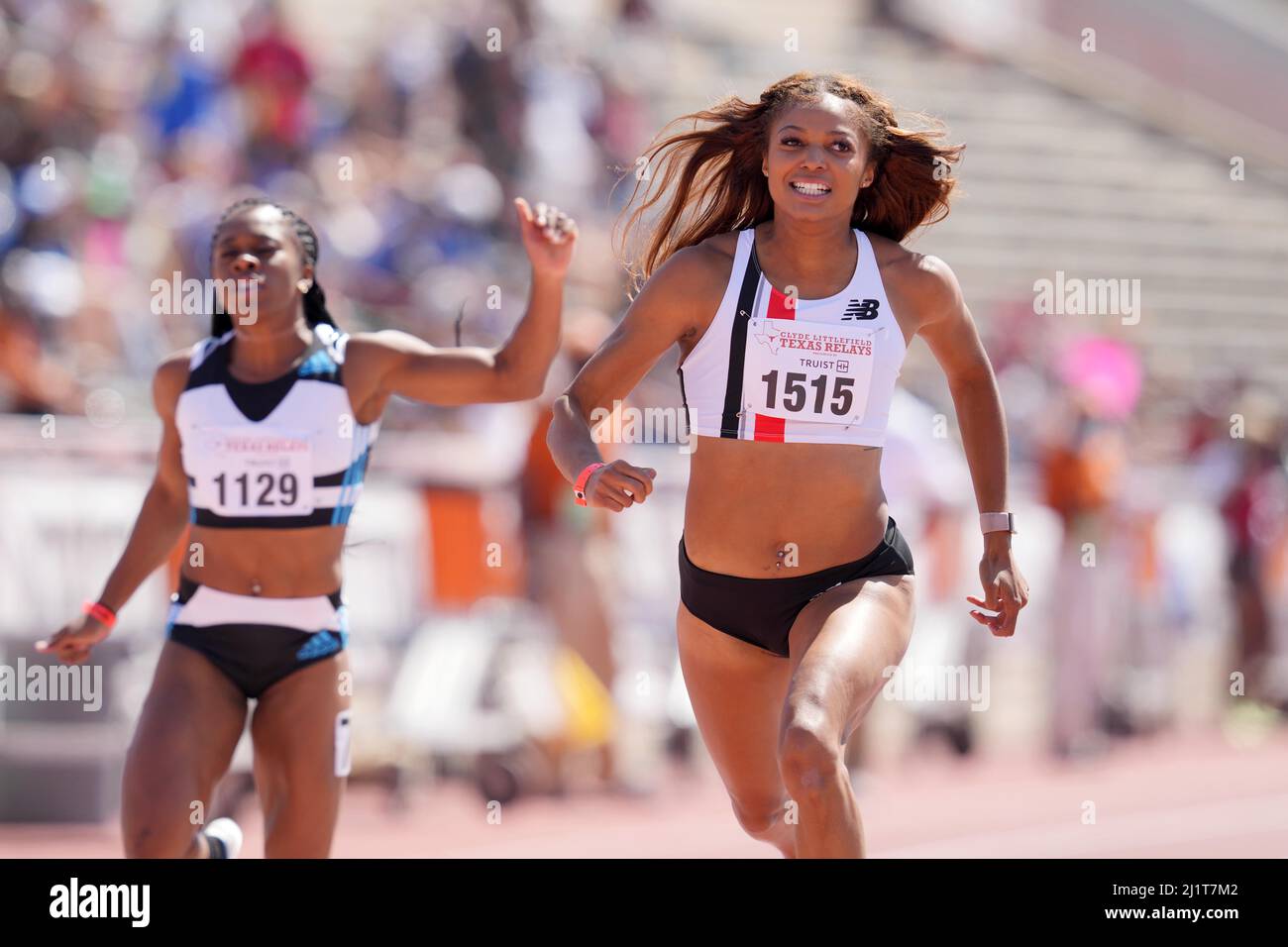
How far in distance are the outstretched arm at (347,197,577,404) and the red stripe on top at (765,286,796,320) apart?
0.90m

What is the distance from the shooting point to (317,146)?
568 inches

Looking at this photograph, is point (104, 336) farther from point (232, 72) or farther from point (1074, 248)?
point (1074, 248)

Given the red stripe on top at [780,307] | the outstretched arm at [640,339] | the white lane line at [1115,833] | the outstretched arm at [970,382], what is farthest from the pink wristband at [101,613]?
the white lane line at [1115,833]

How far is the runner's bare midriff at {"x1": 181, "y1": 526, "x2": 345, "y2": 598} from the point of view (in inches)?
230

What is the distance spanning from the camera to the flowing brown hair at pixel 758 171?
5.58m

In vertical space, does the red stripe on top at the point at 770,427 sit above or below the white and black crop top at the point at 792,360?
below

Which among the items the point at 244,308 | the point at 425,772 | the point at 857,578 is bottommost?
the point at 425,772

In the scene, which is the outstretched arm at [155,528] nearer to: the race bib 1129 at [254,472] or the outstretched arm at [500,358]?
the race bib 1129 at [254,472]

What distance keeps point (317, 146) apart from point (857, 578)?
9.92m

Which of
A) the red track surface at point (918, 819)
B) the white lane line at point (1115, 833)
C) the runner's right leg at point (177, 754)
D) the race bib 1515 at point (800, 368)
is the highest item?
the race bib 1515 at point (800, 368)

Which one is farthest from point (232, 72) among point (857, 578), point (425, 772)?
point (857, 578)

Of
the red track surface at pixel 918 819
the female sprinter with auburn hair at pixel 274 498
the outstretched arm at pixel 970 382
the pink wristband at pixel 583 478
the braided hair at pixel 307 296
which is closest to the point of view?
the pink wristband at pixel 583 478

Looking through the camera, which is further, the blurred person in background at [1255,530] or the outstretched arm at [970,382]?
the blurred person in background at [1255,530]
